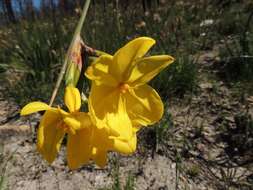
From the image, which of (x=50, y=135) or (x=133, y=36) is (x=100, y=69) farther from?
(x=133, y=36)

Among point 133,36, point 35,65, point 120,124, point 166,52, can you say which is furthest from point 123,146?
point 133,36

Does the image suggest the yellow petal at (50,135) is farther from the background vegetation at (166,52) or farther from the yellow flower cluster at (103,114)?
the background vegetation at (166,52)

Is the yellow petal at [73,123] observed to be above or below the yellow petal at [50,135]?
above

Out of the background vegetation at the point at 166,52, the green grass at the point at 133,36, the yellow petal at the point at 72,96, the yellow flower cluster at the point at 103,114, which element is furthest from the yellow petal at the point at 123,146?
the green grass at the point at 133,36

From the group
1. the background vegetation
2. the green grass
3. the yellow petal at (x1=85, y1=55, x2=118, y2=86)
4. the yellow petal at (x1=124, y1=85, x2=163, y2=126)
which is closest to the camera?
the yellow petal at (x1=85, y1=55, x2=118, y2=86)

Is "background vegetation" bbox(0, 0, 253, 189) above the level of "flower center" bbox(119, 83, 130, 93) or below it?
below

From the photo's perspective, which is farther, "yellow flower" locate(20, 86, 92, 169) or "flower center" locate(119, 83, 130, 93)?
"flower center" locate(119, 83, 130, 93)

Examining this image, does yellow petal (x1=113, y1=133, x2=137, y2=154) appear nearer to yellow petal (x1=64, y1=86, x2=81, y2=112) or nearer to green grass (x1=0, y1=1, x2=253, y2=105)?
yellow petal (x1=64, y1=86, x2=81, y2=112)

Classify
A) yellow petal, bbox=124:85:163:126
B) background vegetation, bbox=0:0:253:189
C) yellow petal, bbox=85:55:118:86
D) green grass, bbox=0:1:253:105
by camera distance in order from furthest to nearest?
green grass, bbox=0:1:253:105
background vegetation, bbox=0:0:253:189
yellow petal, bbox=124:85:163:126
yellow petal, bbox=85:55:118:86

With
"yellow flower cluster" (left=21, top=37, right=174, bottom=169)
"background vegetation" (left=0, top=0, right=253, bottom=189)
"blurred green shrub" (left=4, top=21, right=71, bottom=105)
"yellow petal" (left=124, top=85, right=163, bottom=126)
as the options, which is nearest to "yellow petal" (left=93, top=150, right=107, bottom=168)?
"yellow flower cluster" (left=21, top=37, right=174, bottom=169)
